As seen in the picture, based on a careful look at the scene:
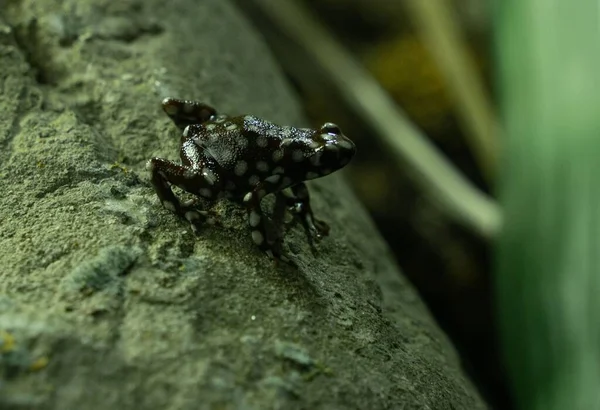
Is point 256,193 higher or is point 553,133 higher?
point 256,193

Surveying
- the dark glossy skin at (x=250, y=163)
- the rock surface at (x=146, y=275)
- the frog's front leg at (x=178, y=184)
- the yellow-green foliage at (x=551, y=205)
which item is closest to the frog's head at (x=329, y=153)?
the dark glossy skin at (x=250, y=163)

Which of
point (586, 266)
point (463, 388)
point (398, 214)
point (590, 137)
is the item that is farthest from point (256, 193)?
point (398, 214)

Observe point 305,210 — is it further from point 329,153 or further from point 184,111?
point 184,111

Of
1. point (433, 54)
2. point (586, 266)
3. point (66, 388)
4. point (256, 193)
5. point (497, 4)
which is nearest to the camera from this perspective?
point (66, 388)

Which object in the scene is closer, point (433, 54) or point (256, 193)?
point (256, 193)

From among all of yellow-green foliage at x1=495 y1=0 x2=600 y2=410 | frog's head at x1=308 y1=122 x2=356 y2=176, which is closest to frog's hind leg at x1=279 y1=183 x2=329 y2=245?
frog's head at x1=308 y1=122 x2=356 y2=176

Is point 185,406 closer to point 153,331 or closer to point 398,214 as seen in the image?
point 153,331

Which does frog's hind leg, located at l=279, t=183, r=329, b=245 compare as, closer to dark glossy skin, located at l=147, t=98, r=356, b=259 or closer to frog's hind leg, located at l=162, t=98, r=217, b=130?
dark glossy skin, located at l=147, t=98, r=356, b=259
